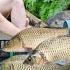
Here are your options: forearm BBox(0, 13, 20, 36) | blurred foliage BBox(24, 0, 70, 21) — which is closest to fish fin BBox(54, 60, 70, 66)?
forearm BBox(0, 13, 20, 36)

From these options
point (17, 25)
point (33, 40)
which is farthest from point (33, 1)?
point (33, 40)

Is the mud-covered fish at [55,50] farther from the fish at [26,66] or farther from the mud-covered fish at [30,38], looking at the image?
the mud-covered fish at [30,38]

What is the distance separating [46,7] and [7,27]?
2.86 meters

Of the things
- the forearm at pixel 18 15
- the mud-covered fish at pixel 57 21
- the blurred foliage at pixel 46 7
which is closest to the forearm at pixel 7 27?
the forearm at pixel 18 15

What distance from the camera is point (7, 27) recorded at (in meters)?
2.12

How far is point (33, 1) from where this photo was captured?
4.94 m

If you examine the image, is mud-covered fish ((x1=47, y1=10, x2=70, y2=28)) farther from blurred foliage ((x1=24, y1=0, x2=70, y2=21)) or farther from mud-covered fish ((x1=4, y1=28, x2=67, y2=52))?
blurred foliage ((x1=24, y1=0, x2=70, y2=21))

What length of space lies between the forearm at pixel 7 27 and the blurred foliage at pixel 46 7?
8.47 feet

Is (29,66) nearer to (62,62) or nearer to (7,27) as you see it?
(62,62)

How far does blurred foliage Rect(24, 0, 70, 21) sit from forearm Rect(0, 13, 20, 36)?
8.47ft

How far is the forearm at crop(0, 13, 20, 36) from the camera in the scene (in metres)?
2.10

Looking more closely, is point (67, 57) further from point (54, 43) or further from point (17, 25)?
point (17, 25)

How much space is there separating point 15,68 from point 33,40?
1.01 ft

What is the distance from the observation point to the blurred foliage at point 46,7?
4.75 meters
